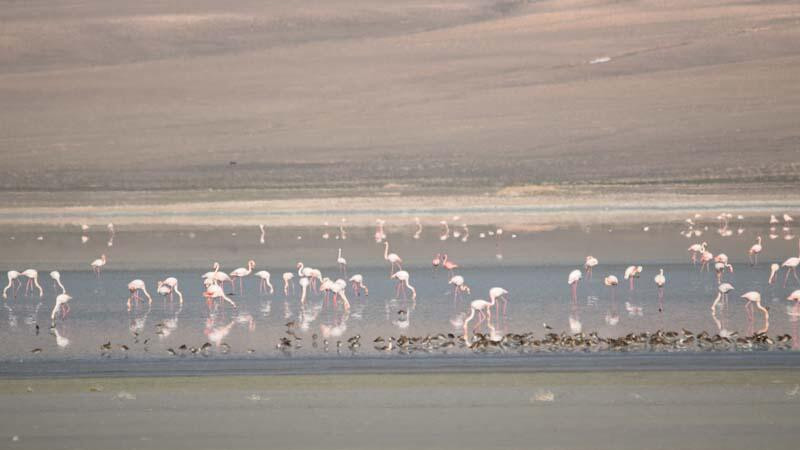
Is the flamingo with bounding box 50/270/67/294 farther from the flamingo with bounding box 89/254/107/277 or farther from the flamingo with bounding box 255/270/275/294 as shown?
the flamingo with bounding box 255/270/275/294

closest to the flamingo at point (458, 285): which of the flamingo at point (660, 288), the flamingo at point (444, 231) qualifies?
the flamingo at point (660, 288)

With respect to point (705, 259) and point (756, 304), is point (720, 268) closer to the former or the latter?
point (705, 259)

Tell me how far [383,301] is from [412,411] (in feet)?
12.3

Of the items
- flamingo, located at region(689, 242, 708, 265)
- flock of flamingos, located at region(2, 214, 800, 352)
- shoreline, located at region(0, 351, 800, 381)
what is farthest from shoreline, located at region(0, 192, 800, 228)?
shoreline, located at region(0, 351, 800, 381)

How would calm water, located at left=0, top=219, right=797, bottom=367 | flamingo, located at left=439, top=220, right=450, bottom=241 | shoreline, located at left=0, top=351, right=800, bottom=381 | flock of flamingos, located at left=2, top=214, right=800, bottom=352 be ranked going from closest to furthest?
shoreline, located at left=0, top=351, right=800, bottom=381 → calm water, located at left=0, top=219, right=797, bottom=367 → flock of flamingos, located at left=2, top=214, right=800, bottom=352 → flamingo, located at left=439, top=220, right=450, bottom=241

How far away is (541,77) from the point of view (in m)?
34.0

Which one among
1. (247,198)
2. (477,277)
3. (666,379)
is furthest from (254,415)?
(247,198)

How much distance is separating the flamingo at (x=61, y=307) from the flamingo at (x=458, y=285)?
319cm

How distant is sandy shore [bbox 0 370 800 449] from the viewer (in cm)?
688

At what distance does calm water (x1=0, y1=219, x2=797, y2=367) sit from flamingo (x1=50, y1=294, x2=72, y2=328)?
0.08 m

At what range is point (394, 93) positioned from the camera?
33.4 m

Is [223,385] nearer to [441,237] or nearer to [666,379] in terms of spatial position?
[666,379]

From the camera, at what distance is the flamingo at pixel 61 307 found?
406 inches

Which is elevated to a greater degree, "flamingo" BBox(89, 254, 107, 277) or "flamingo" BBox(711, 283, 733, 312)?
"flamingo" BBox(89, 254, 107, 277)
